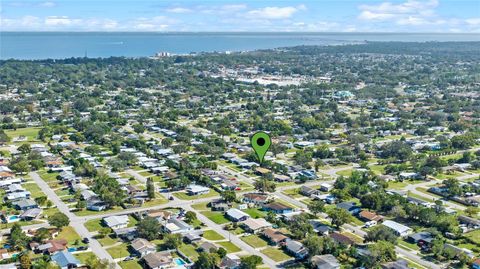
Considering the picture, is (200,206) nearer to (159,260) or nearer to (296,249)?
(159,260)

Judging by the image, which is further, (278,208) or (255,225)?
(278,208)

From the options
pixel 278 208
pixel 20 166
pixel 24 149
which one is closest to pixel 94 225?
pixel 278 208

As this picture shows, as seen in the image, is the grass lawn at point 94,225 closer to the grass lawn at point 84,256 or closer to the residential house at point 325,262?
the grass lawn at point 84,256

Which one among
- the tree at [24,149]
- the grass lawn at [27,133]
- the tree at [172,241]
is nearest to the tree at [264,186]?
the tree at [172,241]

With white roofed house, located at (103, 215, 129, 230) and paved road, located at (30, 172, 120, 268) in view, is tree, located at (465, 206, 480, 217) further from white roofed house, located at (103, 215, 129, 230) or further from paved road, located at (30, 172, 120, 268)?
paved road, located at (30, 172, 120, 268)

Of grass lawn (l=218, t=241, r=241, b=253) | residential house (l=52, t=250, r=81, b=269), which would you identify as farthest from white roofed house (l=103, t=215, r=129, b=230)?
grass lawn (l=218, t=241, r=241, b=253)

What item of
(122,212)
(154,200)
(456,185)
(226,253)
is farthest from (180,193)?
(456,185)

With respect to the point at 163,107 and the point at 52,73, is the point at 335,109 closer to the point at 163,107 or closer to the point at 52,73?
the point at 163,107
